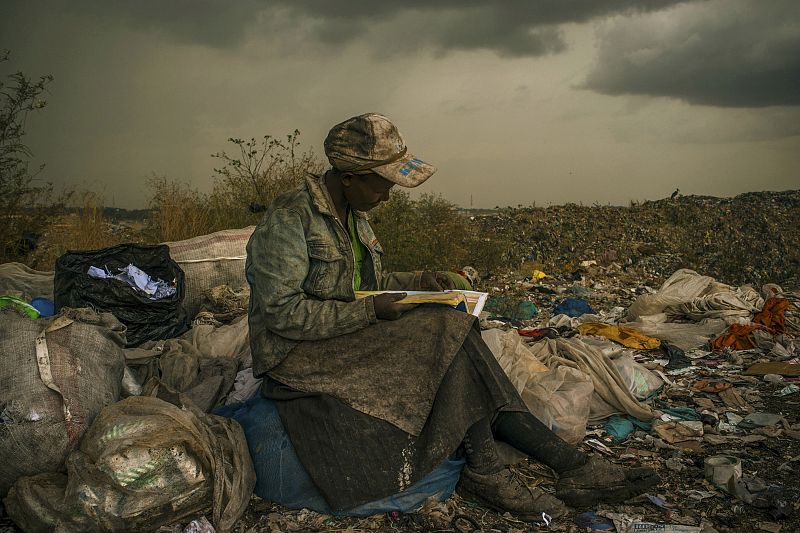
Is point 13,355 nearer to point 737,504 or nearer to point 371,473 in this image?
point 371,473

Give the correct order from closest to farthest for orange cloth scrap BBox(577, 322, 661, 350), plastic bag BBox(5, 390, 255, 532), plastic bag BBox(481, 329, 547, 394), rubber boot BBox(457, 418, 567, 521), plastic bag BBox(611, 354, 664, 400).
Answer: plastic bag BBox(5, 390, 255, 532) → rubber boot BBox(457, 418, 567, 521) → plastic bag BBox(481, 329, 547, 394) → plastic bag BBox(611, 354, 664, 400) → orange cloth scrap BBox(577, 322, 661, 350)

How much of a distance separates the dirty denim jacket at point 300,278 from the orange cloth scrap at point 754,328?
412cm

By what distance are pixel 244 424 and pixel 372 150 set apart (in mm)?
1383

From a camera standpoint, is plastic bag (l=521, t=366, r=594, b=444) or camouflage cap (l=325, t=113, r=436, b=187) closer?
camouflage cap (l=325, t=113, r=436, b=187)

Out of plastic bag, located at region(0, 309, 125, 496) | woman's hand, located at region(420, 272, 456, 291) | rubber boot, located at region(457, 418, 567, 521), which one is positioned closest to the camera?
plastic bag, located at region(0, 309, 125, 496)

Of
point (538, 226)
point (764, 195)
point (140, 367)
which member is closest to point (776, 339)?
point (140, 367)

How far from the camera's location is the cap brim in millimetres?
2764

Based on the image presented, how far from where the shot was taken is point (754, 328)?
5844mm

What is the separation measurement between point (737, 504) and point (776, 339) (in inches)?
127

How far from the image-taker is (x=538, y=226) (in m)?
13.5

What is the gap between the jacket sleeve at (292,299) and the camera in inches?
107

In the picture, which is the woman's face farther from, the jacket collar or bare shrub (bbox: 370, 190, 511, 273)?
bare shrub (bbox: 370, 190, 511, 273)

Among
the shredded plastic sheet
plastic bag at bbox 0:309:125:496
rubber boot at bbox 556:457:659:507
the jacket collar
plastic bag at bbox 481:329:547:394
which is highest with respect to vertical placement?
the jacket collar

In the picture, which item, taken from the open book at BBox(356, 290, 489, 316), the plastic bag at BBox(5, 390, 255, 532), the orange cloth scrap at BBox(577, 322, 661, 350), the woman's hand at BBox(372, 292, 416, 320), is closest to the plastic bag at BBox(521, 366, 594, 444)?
the open book at BBox(356, 290, 489, 316)
